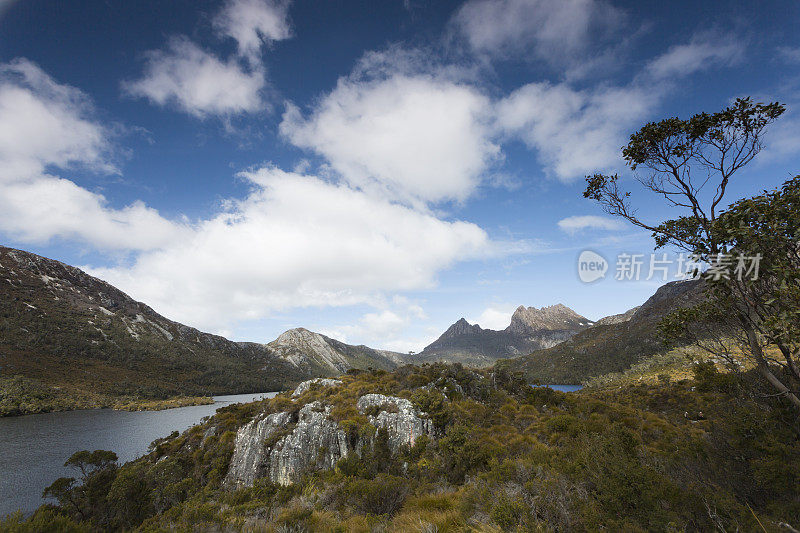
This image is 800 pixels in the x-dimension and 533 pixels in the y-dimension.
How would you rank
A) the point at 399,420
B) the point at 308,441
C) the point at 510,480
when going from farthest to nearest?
the point at 308,441 < the point at 399,420 < the point at 510,480

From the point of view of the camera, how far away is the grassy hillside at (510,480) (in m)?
7.30

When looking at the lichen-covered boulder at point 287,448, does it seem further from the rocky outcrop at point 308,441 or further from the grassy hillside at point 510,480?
the grassy hillside at point 510,480

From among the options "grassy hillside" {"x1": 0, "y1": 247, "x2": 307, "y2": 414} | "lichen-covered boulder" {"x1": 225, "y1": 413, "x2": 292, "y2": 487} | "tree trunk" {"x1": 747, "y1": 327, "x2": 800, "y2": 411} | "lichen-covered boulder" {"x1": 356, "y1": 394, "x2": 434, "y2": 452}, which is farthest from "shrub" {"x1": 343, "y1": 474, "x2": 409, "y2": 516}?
"grassy hillside" {"x1": 0, "y1": 247, "x2": 307, "y2": 414}

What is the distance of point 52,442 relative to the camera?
63.4 metres

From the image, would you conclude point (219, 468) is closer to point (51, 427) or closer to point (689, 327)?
point (689, 327)

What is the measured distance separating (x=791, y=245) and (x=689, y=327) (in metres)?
4.28

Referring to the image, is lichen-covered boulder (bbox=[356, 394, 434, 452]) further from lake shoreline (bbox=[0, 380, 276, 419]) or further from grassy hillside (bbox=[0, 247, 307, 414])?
grassy hillside (bbox=[0, 247, 307, 414])

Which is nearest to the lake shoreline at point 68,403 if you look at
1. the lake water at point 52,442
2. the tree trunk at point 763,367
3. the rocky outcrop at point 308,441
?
the lake water at point 52,442

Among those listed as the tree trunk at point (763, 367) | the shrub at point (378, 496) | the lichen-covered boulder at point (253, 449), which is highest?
the tree trunk at point (763, 367)

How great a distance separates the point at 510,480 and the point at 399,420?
42.2 feet

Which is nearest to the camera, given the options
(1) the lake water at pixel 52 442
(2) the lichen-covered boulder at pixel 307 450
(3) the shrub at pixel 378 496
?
(3) the shrub at pixel 378 496

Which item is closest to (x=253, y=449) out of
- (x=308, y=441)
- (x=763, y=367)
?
(x=308, y=441)

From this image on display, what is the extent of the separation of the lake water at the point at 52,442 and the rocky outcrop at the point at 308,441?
13.5m

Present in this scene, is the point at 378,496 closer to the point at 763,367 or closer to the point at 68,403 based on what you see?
the point at 763,367
